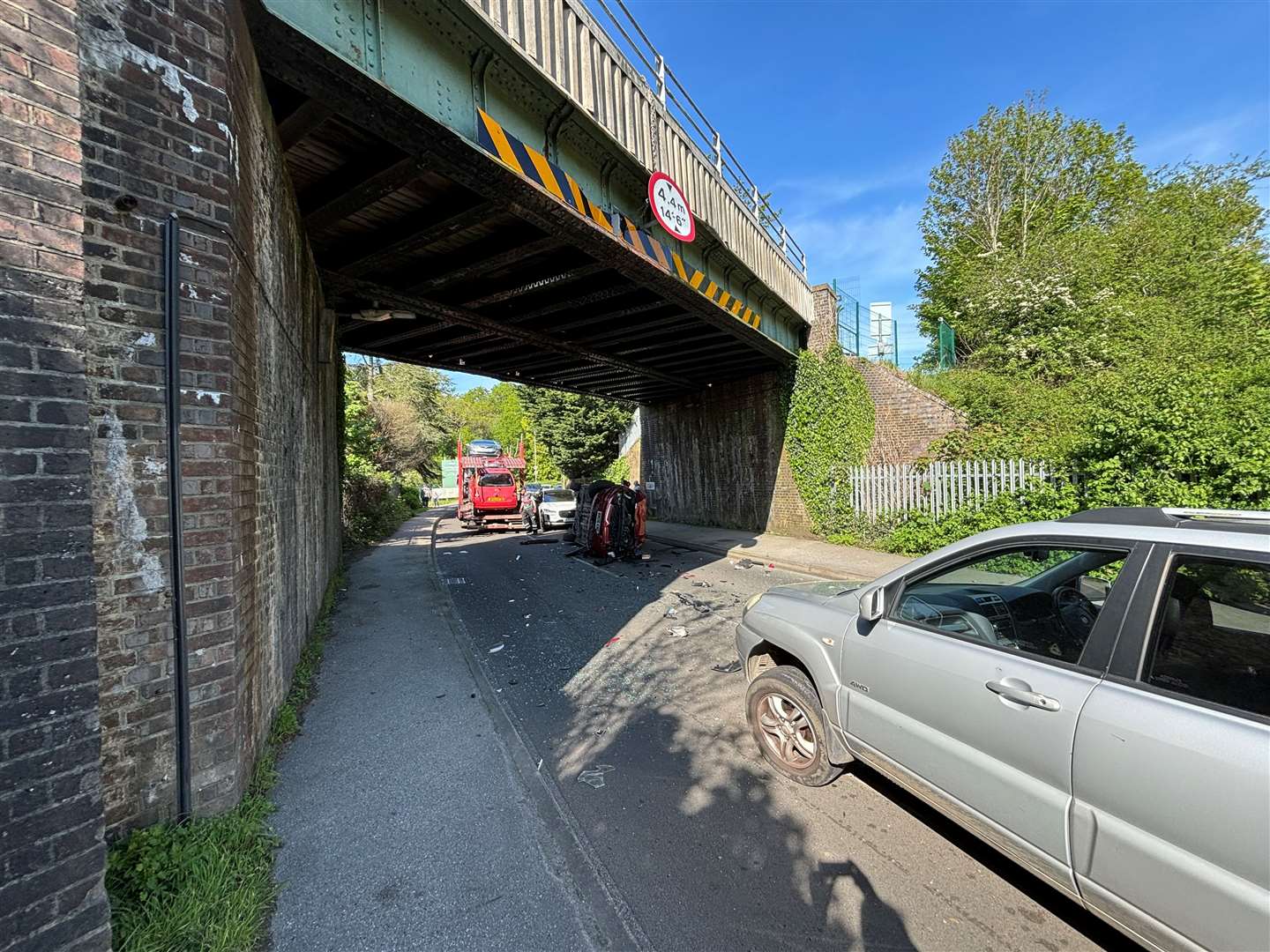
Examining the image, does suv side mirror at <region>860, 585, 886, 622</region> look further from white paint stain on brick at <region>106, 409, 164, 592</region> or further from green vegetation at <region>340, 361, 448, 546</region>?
green vegetation at <region>340, 361, 448, 546</region>

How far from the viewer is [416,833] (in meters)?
2.83

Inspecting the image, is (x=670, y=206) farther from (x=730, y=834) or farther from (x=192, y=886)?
(x=192, y=886)

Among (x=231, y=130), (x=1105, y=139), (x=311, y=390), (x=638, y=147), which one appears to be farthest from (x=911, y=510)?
(x=1105, y=139)

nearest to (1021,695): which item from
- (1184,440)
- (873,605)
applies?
(873,605)

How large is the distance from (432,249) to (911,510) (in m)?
10.3

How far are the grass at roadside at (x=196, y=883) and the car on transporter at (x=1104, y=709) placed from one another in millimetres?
→ 2894

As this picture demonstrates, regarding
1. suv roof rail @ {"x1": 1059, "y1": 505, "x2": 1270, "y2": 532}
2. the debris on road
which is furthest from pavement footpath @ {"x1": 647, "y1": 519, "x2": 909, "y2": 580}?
suv roof rail @ {"x1": 1059, "y1": 505, "x2": 1270, "y2": 532}

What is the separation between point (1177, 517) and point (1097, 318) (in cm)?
1486

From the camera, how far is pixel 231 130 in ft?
9.46

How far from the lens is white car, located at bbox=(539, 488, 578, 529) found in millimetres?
17531

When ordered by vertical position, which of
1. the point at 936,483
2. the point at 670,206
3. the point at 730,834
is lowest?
the point at 730,834

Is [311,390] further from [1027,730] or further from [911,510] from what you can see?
[911,510]

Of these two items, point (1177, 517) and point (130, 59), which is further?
point (130, 59)

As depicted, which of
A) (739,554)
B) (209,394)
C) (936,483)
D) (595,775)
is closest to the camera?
(209,394)
